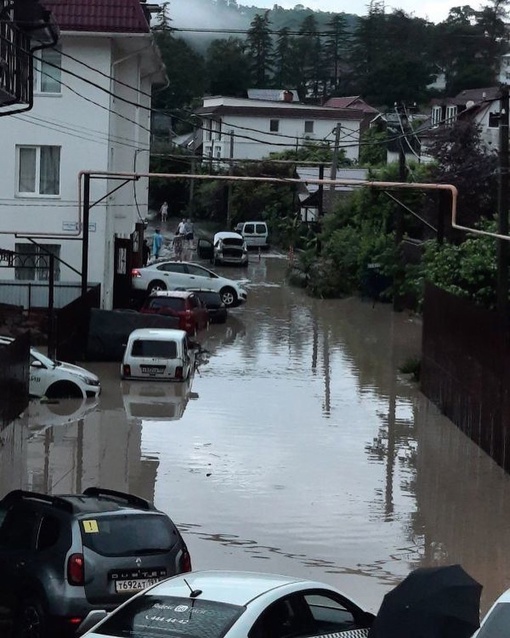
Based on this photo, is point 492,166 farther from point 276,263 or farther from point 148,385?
point 148,385

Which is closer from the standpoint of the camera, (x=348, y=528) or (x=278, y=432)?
(x=348, y=528)

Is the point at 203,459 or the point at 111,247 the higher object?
the point at 111,247

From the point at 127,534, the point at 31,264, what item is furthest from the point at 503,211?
the point at 31,264

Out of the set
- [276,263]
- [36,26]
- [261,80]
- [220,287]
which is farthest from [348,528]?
[261,80]

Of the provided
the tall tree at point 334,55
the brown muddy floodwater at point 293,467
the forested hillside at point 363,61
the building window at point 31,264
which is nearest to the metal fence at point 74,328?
the brown muddy floodwater at point 293,467

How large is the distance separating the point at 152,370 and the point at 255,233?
42.9 m

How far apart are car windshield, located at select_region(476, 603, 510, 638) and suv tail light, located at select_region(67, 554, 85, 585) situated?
4531 mm

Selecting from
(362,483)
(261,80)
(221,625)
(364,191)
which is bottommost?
(362,483)

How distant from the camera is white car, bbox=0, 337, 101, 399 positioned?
27453 mm

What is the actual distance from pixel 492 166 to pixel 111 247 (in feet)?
62.4

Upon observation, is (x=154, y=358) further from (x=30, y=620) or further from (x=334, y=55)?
(x=334, y=55)

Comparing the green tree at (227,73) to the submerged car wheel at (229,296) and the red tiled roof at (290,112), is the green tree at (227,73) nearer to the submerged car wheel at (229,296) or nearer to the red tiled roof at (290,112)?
the red tiled roof at (290,112)

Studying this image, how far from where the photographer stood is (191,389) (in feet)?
97.9

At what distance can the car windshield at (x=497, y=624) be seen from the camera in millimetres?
7180
